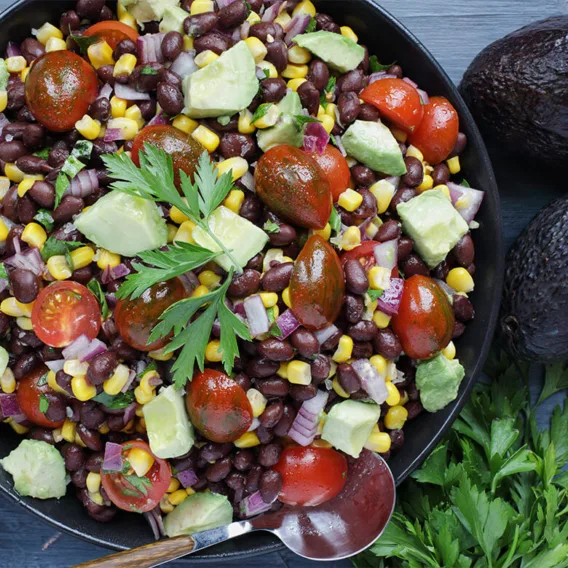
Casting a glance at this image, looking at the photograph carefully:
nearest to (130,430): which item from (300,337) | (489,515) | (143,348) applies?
(143,348)

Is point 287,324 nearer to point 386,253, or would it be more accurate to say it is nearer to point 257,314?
point 257,314

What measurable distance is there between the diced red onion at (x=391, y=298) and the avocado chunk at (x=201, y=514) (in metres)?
1.10

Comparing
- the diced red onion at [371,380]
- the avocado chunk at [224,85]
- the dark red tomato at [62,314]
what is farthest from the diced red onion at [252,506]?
the avocado chunk at [224,85]

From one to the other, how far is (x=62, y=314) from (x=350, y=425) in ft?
4.19

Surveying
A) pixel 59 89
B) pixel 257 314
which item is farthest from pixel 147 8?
pixel 257 314

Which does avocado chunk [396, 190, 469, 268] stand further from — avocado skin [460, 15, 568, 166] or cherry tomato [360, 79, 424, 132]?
avocado skin [460, 15, 568, 166]

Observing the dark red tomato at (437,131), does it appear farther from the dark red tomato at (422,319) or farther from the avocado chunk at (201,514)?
the avocado chunk at (201,514)

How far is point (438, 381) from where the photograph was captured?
128 inches

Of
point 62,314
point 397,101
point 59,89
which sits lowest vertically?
point 62,314

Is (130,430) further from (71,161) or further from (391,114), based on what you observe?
(391,114)

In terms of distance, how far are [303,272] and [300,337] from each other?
0.88 ft

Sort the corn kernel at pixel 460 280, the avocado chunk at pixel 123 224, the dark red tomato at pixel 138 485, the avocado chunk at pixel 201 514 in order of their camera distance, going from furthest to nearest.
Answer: the corn kernel at pixel 460 280
the avocado chunk at pixel 201 514
the dark red tomato at pixel 138 485
the avocado chunk at pixel 123 224

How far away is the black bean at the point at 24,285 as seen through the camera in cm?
293

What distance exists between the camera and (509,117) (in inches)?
141
